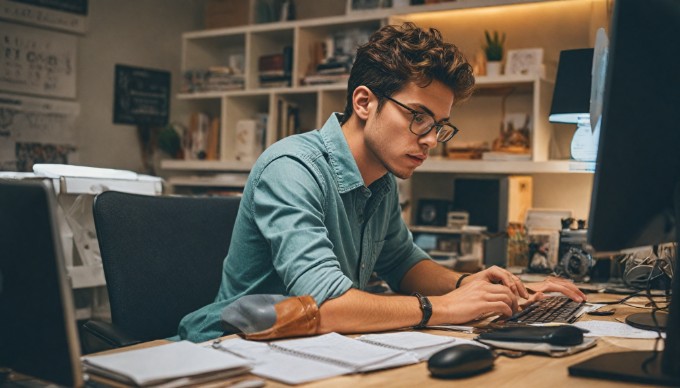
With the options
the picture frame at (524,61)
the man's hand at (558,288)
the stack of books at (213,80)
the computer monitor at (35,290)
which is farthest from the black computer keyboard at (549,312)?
the stack of books at (213,80)

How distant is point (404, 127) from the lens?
1622mm

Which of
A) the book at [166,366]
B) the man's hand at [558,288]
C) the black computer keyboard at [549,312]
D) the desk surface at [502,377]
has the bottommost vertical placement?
the desk surface at [502,377]

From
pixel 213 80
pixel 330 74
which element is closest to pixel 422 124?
pixel 330 74

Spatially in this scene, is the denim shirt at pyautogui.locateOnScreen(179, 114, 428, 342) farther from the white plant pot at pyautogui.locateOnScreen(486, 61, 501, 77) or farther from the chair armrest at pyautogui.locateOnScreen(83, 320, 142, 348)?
the white plant pot at pyautogui.locateOnScreen(486, 61, 501, 77)

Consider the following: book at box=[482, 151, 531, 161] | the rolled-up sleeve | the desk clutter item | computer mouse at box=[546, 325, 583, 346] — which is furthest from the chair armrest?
book at box=[482, 151, 531, 161]

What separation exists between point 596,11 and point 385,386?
283 cm

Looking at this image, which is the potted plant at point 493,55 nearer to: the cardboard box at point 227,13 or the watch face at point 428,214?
the watch face at point 428,214

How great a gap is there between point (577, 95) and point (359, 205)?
1256 millimetres

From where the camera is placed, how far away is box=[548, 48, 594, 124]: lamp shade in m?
2.54

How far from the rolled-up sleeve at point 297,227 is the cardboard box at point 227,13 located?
3.24m

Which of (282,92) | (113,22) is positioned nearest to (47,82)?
(113,22)

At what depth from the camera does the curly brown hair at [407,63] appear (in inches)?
63.2

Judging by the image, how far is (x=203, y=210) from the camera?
1.83 m

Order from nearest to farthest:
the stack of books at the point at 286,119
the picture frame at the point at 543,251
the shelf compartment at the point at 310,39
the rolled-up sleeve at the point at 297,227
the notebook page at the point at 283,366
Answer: the notebook page at the point at 283,366 < the rolled-up sleeve at the point at 297,227 < the picture frame at the point at 543,251 < the shelf compartment at the point at 310,39 < the stack of books at the point at 286,119
